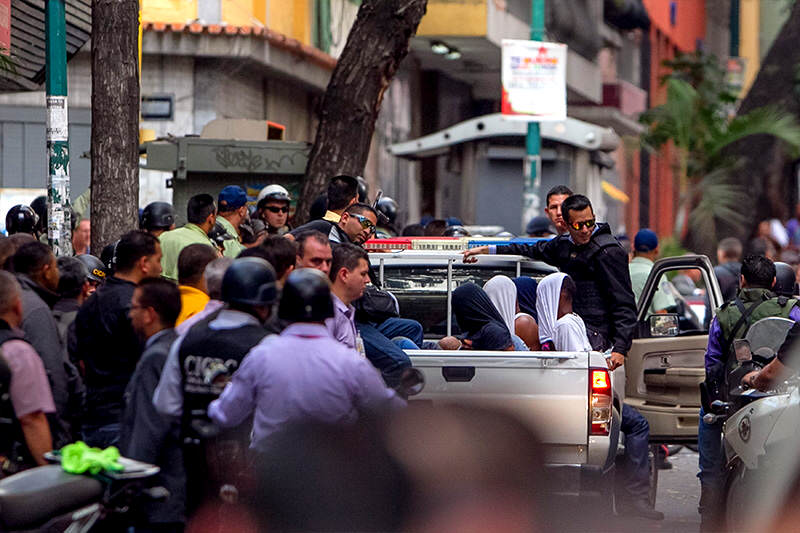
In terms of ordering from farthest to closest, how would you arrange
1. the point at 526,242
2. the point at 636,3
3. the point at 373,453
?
the point at 636,3 → the point at 526,242 → the point at 373,453

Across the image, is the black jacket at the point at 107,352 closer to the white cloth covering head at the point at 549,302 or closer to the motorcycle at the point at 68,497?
the motorcycle at the point at 68,497

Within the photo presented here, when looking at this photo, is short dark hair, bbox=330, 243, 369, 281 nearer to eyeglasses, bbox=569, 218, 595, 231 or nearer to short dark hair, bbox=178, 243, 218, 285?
short dark hair, bbox=178, 243, 218, 285

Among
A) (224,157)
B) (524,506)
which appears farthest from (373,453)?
(224,157)

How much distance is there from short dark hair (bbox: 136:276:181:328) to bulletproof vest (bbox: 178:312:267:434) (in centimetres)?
39

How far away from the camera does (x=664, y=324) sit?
11.2 m

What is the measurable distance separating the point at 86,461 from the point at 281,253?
1.81 meters

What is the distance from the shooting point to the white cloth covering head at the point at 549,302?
9820mm

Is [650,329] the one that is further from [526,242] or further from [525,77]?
[525,77]

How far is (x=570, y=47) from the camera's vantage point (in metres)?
37.4

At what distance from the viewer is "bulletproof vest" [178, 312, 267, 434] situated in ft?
21.2

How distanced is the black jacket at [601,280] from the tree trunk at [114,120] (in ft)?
9.84

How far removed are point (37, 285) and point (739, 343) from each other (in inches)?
147

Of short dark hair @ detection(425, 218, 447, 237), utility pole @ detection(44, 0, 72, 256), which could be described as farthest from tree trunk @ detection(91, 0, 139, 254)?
short dark hair @ detection(425, 218, 447, 237)

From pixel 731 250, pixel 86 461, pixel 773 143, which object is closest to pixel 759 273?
pixel 86 461
